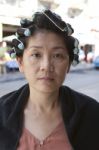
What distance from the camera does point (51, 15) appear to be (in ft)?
5.32

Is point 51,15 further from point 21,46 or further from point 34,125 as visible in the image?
point 34,125

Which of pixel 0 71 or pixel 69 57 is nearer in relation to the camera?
pixel 69 57

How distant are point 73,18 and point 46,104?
2874 centimetres

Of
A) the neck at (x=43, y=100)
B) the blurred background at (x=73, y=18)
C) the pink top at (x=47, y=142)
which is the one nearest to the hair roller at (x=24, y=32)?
the neck at (x=43, y=100)

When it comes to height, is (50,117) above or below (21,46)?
below

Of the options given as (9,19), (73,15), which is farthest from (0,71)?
(73,15)

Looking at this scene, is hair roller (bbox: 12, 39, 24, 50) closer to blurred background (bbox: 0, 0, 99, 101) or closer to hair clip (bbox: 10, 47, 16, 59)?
hair clip (bbox: 10, 47, 16, 59)

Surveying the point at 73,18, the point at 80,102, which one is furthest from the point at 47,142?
the point at 73,18

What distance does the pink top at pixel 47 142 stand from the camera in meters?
1.56

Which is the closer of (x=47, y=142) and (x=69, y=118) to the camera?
(x=47, y=142)

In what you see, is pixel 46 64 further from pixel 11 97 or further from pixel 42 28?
pixel 11 97

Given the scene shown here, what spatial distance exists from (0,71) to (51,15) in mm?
13967

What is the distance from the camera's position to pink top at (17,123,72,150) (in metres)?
1.56

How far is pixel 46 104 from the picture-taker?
1736 millimetres
